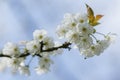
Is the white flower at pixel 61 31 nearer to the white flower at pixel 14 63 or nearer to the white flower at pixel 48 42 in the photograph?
the white flower at pixel 48 42

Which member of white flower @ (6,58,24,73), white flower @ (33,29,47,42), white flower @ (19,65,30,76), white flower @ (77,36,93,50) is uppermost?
white flower @ (33,29,47,42)

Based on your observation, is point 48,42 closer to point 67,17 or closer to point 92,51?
point 67,17

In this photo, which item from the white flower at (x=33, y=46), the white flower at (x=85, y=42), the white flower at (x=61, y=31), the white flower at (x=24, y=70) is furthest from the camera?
the white flower at (x=61, y=31)

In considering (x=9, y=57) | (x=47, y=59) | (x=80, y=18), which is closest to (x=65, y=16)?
(x=80, y=18)

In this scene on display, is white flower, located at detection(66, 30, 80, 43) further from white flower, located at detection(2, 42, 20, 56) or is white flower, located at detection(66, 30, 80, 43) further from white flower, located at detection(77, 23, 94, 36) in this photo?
white flower, located at detection(2, 42, 20, 56)

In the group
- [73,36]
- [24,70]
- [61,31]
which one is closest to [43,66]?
[24,70]

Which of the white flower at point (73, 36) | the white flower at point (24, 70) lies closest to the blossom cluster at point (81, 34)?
the white flower at point (73, 36)

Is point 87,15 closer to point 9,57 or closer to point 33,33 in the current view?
point 33,33

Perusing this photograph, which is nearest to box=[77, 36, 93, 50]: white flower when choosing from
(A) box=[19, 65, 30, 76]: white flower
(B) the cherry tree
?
(B) the cherry tree
